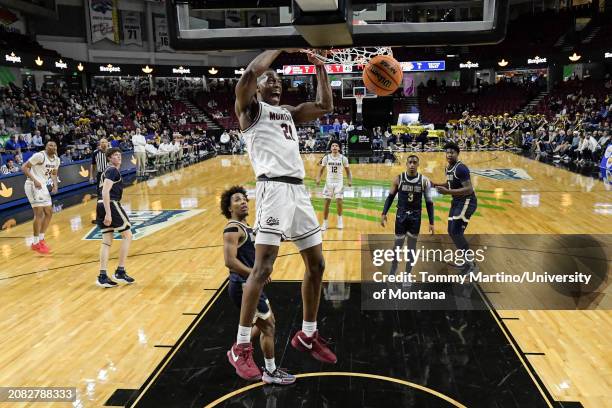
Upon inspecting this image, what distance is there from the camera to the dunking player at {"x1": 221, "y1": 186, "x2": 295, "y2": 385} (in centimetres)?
389

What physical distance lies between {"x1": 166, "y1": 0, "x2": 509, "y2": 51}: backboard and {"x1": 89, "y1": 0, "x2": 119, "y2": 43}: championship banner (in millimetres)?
33033

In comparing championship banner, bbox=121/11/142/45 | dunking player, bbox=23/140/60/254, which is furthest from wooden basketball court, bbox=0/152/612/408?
championship banner, bbox=121/11/142/45

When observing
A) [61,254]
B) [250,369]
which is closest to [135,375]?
[250,369]

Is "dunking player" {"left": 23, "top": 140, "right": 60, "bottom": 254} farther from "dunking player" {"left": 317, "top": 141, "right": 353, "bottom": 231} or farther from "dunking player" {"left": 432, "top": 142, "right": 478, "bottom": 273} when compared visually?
"dunking player" {"left": 432, "top": 142, "right": 478, "bottom": 273}

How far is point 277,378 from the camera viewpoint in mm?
3918

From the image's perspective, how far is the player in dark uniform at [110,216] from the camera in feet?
21.3

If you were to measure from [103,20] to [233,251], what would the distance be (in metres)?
33.2

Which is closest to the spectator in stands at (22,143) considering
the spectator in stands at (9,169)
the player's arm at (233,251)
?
the spectator in stands at (9,169)

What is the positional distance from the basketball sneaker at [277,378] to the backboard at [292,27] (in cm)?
236

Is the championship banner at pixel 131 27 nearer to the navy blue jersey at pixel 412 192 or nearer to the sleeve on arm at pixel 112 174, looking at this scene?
the sleeve on arm at pixel 112 174

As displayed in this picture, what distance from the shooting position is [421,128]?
29.7 meters

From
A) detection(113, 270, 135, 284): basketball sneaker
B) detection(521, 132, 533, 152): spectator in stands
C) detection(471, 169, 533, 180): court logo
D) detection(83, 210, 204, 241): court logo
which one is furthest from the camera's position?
detection(521, 132, 533, 152): spectator in stands

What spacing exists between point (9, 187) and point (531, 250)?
441 inches

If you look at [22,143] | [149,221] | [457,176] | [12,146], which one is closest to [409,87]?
[22,143]
